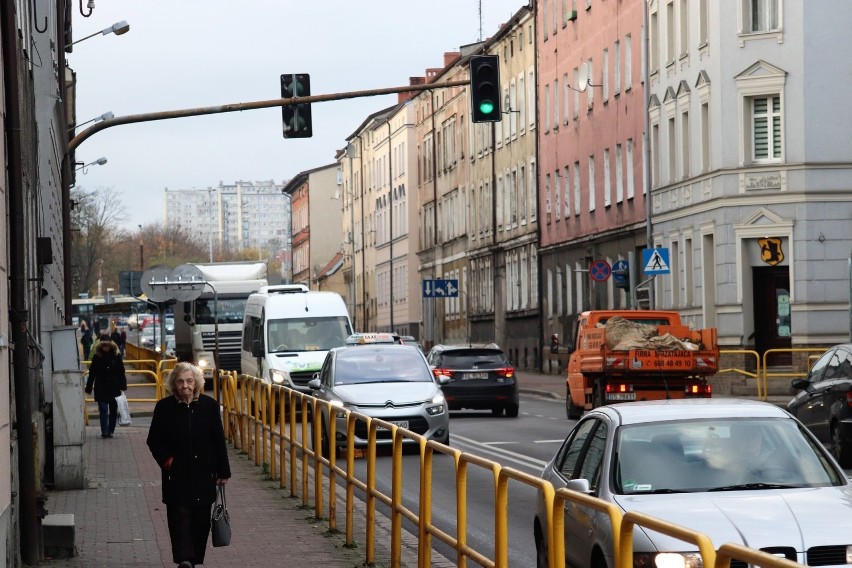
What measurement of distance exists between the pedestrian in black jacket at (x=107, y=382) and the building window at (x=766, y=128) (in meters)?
21.6

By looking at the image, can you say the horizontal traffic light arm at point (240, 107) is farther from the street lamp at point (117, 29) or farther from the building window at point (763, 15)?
the building window at point (763, 15)

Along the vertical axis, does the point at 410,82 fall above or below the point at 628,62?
above

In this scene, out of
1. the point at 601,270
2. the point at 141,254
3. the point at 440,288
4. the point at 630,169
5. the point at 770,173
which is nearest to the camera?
the point at 601,270

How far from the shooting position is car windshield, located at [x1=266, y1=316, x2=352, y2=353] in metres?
34.7

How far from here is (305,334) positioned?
34.9 meters

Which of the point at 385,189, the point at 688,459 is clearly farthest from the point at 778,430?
the point at 385,189

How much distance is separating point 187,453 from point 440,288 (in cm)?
4862

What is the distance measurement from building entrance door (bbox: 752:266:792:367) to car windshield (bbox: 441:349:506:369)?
1235 cm

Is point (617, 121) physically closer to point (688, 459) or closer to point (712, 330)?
point (712, 330)

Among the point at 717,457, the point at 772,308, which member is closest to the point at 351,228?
the point at 772,308

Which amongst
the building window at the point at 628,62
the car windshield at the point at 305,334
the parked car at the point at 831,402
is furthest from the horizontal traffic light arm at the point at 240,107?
the building window at the point at 628,62

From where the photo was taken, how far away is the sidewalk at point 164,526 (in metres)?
13.0

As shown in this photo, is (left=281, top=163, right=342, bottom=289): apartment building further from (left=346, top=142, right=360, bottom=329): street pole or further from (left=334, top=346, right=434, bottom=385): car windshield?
(left=334, top=346, right=434, bottom=385): car windshield

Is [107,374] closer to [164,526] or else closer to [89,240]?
[164,526]
